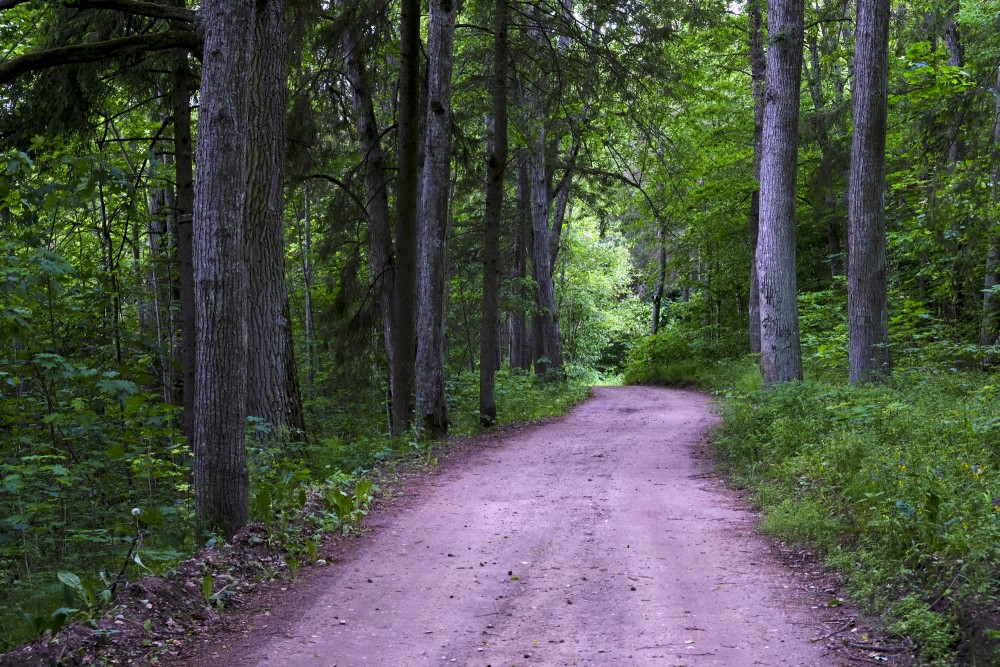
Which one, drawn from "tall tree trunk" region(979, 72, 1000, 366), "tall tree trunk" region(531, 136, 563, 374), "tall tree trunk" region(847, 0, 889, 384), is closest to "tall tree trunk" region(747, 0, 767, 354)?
"tall tree trunk" region(979, 72, 1000, 366)

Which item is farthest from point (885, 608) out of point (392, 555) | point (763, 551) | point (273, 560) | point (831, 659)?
point (273, 560)

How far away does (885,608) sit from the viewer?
476cm

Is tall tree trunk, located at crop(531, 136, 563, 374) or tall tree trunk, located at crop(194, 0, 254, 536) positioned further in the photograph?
tall tree trunk, located at crop(531, 136, 563, 374)

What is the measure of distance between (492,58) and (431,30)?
283 cm

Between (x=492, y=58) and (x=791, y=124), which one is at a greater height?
(x=492, y=58)

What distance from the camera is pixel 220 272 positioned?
6285mm

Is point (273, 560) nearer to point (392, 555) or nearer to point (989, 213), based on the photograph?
point (392, 555)

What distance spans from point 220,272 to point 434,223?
640cm

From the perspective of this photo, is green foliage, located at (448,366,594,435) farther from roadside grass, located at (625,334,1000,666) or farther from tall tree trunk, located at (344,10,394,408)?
roadside grass, located at (625,334,1000,666)

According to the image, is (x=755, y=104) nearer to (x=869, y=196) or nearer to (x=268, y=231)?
(x=869, y=196)

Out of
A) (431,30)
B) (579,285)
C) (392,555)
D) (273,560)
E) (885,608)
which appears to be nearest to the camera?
(885,608)

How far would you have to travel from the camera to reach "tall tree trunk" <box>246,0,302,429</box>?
279 inches

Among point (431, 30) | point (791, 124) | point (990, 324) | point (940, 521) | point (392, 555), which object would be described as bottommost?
point (392, 555)

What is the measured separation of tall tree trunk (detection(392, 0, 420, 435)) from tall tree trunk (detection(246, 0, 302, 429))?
386 cm
